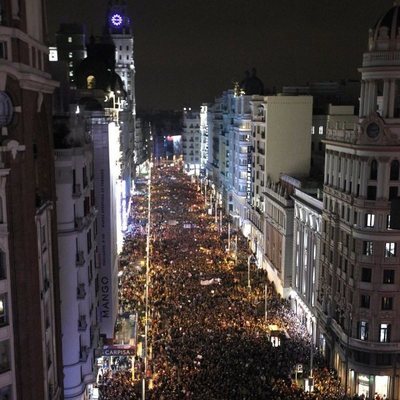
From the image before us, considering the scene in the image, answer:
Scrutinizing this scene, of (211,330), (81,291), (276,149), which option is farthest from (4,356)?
(276,149)

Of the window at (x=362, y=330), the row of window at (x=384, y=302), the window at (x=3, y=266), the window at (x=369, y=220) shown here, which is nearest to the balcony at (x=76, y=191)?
the window at (x=3, y=266)

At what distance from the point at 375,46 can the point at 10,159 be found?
3118 cm

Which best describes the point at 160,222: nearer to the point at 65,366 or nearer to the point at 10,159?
the point at 65,366

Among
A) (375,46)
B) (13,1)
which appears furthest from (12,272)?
(375,46)

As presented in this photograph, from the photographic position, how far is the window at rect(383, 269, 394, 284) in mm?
44688

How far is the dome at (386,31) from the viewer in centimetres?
4375

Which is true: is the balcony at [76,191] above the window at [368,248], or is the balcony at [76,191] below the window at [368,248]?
above

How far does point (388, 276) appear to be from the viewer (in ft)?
147

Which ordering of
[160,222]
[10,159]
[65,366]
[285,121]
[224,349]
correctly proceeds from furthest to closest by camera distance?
[160,222] → [285,121] → [224,349] → [65,366] → [10,159]

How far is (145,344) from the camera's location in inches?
1933

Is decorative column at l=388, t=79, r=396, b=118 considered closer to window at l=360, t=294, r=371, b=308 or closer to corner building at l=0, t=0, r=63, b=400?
window at l=360, t=294, r=371, b=308

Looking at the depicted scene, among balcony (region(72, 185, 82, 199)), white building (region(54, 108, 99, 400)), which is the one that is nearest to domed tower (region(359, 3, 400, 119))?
white building (region(54, 108, 99, 400))

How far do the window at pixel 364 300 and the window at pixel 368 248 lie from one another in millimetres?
3193

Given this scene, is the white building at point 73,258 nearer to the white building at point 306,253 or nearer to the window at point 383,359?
the window at point 383,359
